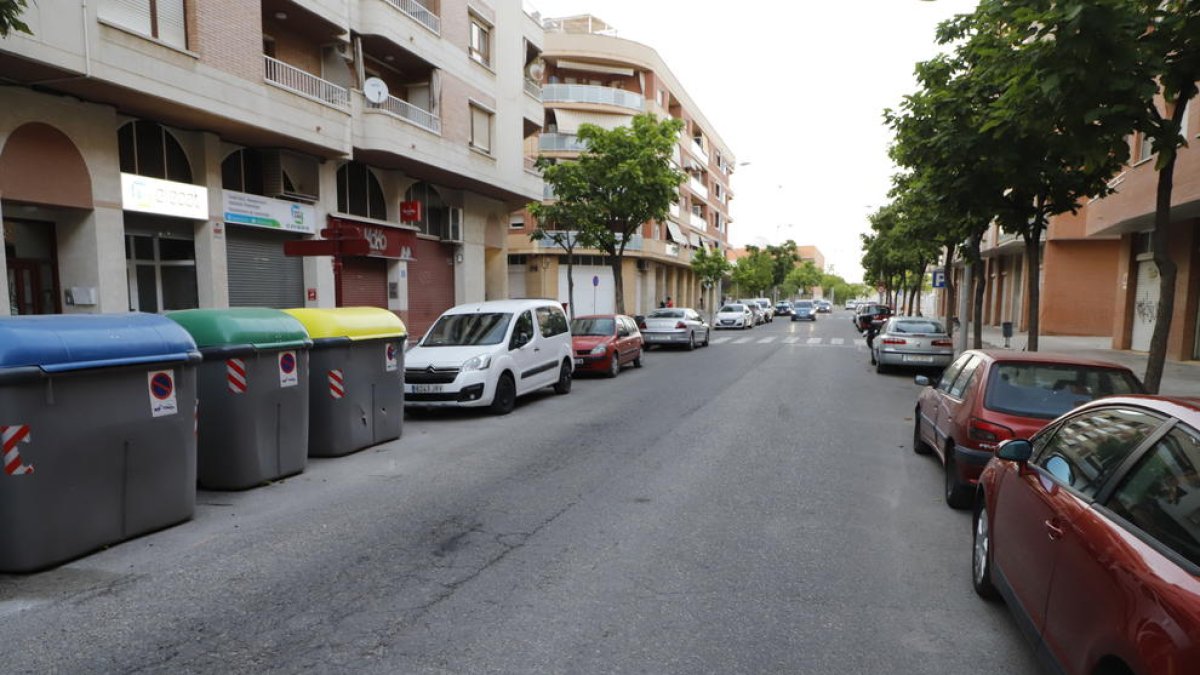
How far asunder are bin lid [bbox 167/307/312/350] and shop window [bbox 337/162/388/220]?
1221cm

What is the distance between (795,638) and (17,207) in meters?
13.3

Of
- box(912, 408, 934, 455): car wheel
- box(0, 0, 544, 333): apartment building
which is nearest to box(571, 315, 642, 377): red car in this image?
box(0, 0, 544, 333): apartment building

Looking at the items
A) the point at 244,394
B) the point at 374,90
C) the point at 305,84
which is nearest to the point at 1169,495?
the point at 244,394

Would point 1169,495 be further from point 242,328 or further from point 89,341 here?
point 242,328

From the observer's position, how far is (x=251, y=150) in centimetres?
1573

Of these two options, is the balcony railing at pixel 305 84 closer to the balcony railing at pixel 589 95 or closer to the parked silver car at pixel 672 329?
the parked silver car at pixel 672 329

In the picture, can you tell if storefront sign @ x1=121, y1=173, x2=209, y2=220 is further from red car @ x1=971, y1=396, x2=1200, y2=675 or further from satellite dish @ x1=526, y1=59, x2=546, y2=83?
satellite dish @ x1=526, y1=59, x2=546, y2=83

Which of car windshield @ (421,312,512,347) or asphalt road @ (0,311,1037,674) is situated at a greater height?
car windshield @ (421,312,512,347)

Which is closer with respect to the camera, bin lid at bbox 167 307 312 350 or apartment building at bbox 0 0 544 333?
bin lid at bbox 167 307 312 350

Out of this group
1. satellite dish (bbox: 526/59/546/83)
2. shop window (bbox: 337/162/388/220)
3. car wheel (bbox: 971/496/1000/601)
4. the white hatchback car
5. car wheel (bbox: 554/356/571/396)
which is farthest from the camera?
satellite dish (bbox: 526/59/546/83)

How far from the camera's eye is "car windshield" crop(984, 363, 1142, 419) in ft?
18.5

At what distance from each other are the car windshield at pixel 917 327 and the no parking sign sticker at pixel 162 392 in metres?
15.7

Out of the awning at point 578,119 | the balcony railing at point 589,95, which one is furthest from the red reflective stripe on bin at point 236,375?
the balcony railing at point 589,95

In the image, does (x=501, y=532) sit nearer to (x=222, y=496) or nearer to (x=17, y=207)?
(x=222, y=496)
